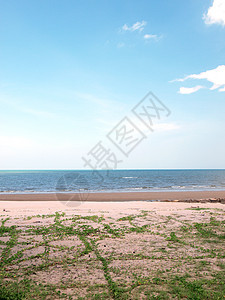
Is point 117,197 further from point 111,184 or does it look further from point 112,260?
point 111,184

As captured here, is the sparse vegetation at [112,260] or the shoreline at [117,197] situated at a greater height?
the sparse vegetation at [112,260]

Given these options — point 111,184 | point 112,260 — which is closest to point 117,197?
point 112,260

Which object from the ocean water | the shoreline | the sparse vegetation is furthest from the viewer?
the ocean water

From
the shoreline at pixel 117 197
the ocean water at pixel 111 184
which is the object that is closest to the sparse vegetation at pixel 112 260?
the shoreline at pixel 117 197

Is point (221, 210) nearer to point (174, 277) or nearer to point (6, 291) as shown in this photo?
point (174, 277)

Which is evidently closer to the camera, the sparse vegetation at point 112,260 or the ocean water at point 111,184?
the sparse vegetation at point 112,260

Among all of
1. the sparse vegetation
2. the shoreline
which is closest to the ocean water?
the shoreline

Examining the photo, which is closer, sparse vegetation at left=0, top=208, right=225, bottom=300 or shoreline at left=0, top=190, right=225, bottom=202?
sparse vegetation at left=0, top=208, right=225, bottom=300

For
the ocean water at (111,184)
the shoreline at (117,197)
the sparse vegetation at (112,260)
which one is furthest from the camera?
the ocean water at (111,184)

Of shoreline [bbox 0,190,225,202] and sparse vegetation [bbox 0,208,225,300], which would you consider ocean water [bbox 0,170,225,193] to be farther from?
sparse vegetation [bbox 0,208,225,300]

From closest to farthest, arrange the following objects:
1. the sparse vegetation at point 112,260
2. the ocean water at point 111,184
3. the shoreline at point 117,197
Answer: the sparse vegetation at point 112,260
the shoreline at point 117,197
the ocean water at point 111,184

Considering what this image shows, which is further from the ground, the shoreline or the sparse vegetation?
the sparse vegetation

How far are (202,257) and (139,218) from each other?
20.2ft

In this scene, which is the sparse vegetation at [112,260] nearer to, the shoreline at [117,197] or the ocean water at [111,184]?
the shoreline at [117,197]
